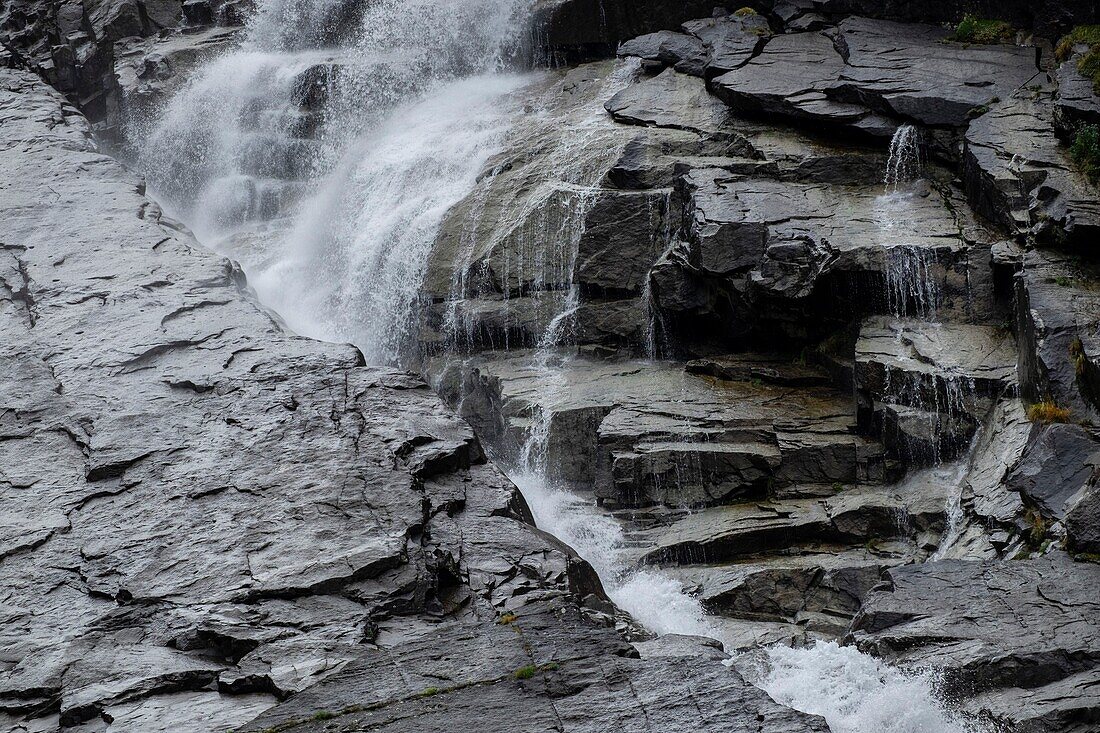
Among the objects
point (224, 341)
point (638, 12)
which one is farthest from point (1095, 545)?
point (638, 12)

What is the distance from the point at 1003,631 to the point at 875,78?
36.6 ft

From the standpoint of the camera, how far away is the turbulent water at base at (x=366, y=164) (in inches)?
619

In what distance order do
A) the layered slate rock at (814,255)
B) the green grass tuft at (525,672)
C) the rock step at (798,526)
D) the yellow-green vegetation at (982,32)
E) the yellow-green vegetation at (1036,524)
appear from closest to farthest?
the green grass tuft at (525,672)
the yellow-green vegetation at (1036,524)
the rock step at (798,526)
the layered slate rock at (814,255)
the yellow-green vegetation at (982,32)

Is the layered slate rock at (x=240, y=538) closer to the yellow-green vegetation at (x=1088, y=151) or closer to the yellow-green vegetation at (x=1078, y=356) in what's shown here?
the yellow-green vegetation at (x=1078, y=356)

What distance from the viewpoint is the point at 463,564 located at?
10258 mm

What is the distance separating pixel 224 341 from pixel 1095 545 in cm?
1084

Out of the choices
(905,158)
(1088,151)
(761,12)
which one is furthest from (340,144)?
(1088,151)

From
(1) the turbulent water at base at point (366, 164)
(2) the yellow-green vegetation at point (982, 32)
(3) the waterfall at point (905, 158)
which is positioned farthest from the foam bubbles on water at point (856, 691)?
(2) the yellow-green vegetation at point (982, 32)

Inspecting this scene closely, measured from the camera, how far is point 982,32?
18.9 meters

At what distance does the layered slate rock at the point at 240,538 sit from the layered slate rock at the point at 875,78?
369 inches

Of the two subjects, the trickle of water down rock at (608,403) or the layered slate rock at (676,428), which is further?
the layered slate rock at (676,428)

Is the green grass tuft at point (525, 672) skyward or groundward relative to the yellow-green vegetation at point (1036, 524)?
skyward

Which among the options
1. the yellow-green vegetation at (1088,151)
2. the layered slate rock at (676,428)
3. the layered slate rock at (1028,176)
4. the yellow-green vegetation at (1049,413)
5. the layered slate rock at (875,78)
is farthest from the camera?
the layered slate rock at (875,78)

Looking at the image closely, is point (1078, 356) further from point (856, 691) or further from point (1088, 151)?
point (856, 691)
